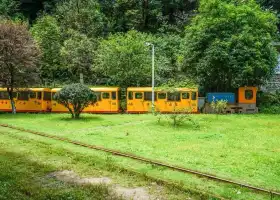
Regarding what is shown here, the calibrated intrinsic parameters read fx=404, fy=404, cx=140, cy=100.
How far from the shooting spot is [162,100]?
99.1 feet

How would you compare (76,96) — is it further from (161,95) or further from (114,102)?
(161,95)

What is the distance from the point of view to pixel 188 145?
638 inches

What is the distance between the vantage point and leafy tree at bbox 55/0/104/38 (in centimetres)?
4303

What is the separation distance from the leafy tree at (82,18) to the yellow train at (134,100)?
505 inches

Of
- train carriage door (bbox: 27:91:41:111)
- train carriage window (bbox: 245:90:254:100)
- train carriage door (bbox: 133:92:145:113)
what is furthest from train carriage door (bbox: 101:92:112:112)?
A: train carriage window (bbox: 245:90:254:100)

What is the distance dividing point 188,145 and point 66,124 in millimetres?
9284

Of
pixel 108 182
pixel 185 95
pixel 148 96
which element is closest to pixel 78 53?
pixel 148 96

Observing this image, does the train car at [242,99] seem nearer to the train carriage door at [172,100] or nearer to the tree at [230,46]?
the tree at [230,46]

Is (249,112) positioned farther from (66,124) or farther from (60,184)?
(60,184)

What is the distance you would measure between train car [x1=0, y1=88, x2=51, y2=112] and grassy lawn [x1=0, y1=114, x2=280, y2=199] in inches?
258

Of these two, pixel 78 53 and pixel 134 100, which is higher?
pixel 78 53

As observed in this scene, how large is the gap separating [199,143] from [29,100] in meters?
19.0

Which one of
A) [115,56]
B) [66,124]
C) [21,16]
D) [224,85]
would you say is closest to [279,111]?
[224,85]

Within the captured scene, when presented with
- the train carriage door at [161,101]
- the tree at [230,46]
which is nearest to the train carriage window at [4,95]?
the train carriage door at [161,101]
